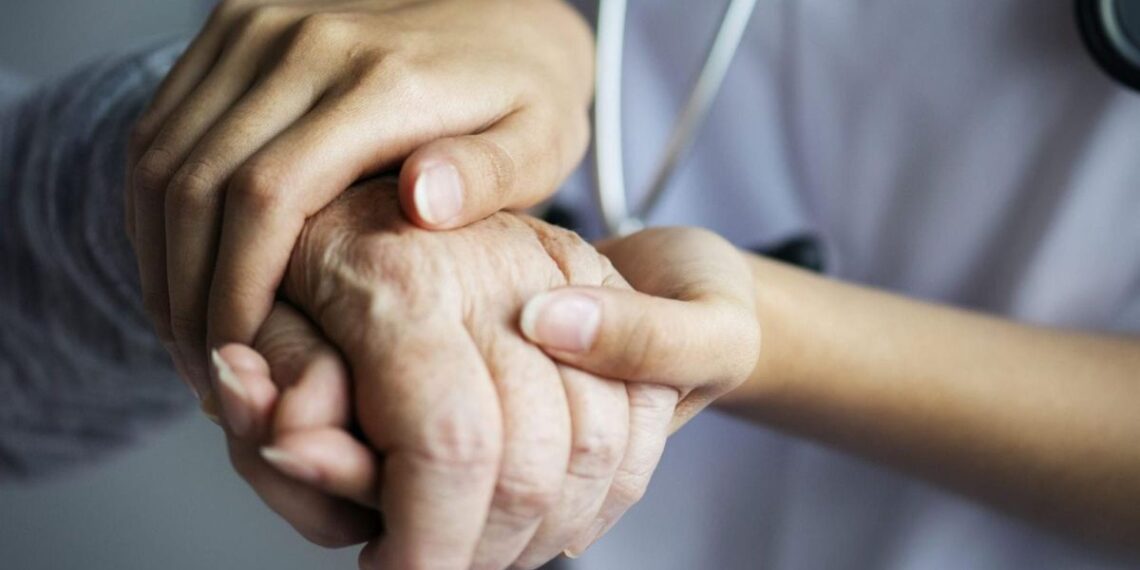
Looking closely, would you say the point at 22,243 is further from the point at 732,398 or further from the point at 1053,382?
the point at 1053,382

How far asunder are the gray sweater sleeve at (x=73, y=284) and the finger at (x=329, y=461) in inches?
11.6

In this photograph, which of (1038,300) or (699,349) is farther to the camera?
(1038,300)

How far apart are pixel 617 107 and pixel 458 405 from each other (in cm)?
28

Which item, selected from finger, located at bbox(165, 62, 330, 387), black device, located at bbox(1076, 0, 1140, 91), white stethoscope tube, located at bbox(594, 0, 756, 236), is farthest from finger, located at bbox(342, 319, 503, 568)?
black device, located at bbox(1076, 0, 1140, 91)

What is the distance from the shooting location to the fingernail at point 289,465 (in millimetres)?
274

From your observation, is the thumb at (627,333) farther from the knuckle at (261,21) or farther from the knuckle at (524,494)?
the knuckle at (261,21)

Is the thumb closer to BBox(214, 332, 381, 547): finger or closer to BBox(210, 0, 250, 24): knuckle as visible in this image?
BBox(214, 332, 381, 547): finger

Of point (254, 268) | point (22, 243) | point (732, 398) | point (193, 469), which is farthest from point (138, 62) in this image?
point (193, 469)

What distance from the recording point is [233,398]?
0.96 ft

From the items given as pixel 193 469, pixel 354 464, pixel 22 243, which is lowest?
pixel 193 469

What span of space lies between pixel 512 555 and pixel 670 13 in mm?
421

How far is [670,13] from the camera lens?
63 cm

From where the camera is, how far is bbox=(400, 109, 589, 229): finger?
346 mm

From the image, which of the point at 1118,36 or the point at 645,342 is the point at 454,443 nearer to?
the point at 645,342
